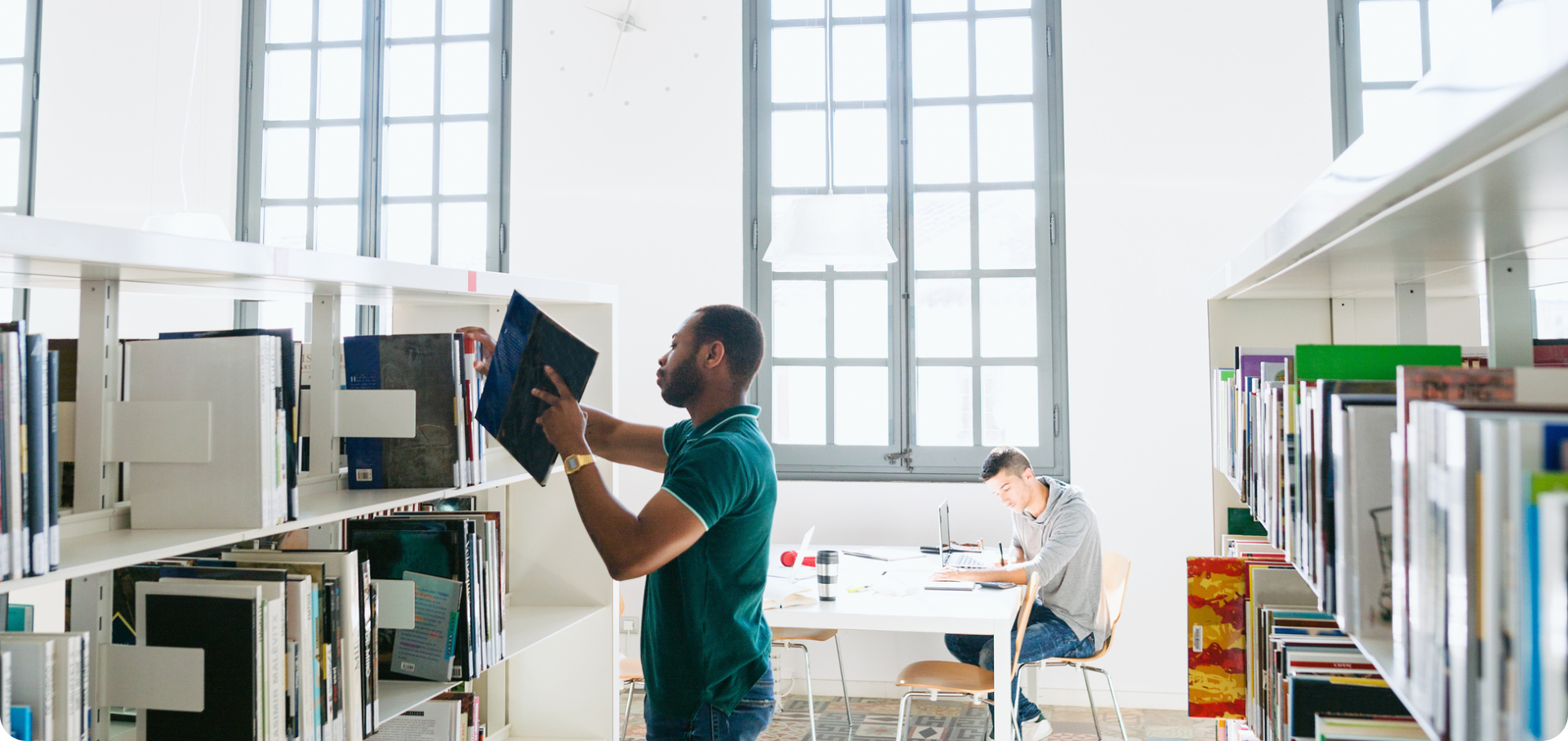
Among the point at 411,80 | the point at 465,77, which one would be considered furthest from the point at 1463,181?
the point at 411,80

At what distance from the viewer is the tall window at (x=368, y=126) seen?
5.25 meters

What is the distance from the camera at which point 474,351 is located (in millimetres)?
2025

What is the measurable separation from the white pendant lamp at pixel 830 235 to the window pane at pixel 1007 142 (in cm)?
139

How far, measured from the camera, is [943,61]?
4941 mm

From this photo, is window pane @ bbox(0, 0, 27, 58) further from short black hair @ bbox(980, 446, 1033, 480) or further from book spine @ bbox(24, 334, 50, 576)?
short black hair @ bbox(980, 446, 1033, 480)

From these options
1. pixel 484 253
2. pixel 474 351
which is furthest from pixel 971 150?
pixel 474 351

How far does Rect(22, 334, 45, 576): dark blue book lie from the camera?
120 cm

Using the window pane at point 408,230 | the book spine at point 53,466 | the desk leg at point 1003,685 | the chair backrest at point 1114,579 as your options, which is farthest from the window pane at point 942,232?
the book spine at point 53,466

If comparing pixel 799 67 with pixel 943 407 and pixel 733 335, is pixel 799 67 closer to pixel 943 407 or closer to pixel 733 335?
pixel 943 407

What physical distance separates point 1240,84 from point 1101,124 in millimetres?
644

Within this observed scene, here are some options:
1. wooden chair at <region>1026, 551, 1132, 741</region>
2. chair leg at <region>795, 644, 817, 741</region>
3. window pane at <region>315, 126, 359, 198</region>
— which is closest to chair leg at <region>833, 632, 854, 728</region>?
chair leg at <region>795, 644, 817, 741</region>

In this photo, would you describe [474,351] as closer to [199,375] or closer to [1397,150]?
[199,375]

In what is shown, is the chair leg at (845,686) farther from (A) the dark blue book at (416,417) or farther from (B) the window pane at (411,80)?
A: (B) the window pane at (411,80)

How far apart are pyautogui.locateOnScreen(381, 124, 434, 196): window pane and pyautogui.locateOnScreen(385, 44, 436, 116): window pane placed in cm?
10
